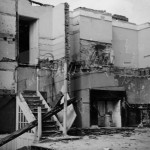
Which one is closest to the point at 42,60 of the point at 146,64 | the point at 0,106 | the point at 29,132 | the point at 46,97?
the point at 46,97

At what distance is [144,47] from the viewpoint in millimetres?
23984

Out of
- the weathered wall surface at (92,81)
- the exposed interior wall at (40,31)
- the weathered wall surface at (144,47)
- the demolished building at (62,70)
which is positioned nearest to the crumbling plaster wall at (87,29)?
the demolished building at (62,70)

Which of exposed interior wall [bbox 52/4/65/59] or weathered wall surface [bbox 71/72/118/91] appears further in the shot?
exposed interior wall [bbox 52/4/65/59]

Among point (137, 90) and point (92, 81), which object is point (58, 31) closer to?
point (92, 81)

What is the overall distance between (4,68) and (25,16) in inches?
142

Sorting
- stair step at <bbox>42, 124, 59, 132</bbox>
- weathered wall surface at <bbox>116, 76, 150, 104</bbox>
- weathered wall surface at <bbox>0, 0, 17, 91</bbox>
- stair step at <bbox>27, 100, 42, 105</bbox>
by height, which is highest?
weathered wall surface at <bbox>0, 0, 17, 91</bbox>

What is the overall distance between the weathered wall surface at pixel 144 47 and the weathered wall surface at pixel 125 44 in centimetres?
32

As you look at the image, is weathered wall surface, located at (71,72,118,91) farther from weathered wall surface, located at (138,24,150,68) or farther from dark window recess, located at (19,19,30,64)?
weathered wall surface, located at (138,24,150,68)

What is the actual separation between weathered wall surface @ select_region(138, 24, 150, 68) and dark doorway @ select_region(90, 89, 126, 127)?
619 centimetres

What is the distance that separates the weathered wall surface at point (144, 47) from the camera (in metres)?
23.8

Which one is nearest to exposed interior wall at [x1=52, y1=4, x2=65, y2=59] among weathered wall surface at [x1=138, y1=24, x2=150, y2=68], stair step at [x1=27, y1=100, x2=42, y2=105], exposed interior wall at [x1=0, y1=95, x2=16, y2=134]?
stair step at [x1=27, y1=100, x2=42, y2=105]

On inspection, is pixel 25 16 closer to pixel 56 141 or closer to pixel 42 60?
pixel 42 60

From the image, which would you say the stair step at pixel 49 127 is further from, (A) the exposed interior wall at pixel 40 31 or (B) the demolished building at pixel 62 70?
(A) the exposed interior wall at pixel 40 31

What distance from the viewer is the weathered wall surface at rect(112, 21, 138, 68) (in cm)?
2323
